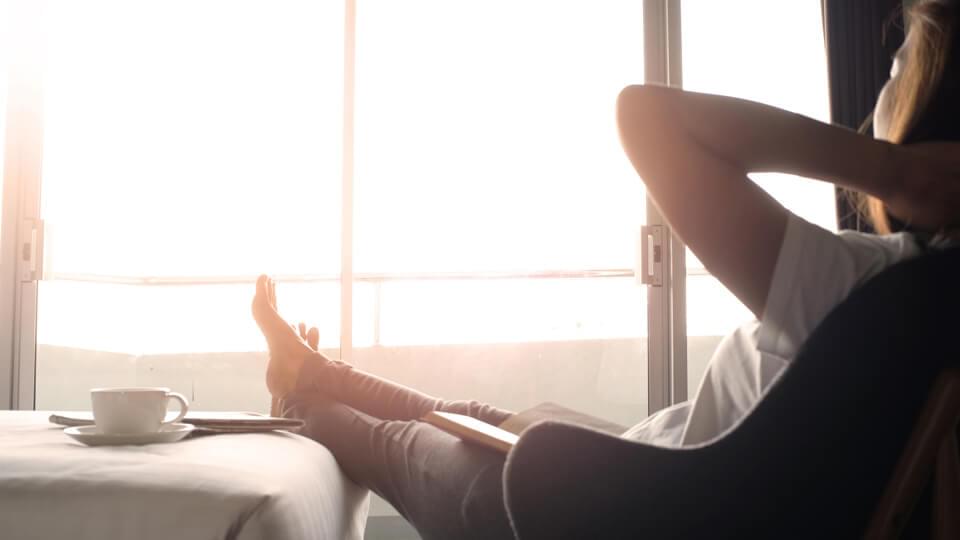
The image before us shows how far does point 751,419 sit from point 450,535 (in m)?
0.53

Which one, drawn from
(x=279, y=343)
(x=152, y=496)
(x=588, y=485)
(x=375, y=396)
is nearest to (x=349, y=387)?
(x=375, y=396)

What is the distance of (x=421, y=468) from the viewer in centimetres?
129

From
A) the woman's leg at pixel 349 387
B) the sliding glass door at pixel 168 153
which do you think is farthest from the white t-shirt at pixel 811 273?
the sliding glass door at pixel 168 153

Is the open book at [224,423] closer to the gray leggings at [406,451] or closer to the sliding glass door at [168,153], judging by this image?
the gray leggings at [406,451]

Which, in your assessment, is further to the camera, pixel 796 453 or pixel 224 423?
pixel 224 423

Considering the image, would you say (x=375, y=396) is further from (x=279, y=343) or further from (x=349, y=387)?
(x=279, y=343)

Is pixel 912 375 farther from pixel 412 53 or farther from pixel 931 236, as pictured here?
pixel 412 53

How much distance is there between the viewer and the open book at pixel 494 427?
3.67ft

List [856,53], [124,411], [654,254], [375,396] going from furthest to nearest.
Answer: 1. [654,254]
2. [856,53]
3. [375,396]
4. [124,411]

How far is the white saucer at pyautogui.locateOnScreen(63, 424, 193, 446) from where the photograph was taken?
3.82 ft

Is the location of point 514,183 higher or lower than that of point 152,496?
higher

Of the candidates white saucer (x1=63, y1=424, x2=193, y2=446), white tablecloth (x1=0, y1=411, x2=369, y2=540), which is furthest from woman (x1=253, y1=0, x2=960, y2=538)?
white saucer (x1=63, y1=424, x2=193, y2=446)

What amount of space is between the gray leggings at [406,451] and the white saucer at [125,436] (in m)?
0.31

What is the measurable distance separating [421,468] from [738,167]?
25.6 inches
